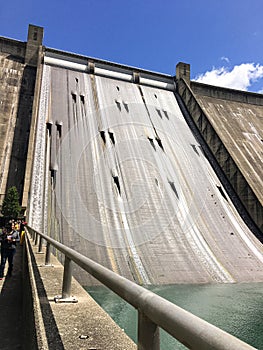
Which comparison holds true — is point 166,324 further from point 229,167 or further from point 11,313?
point 229,167

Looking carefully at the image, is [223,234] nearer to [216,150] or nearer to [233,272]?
[233,272]

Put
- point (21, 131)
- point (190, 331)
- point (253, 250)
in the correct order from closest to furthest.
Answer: point (190, 331), point (253, 250), point (21, 131)

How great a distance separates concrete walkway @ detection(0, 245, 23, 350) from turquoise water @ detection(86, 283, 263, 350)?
1.94 m

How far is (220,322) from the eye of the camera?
19.8 feet

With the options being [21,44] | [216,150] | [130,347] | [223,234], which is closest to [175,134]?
[216,150]

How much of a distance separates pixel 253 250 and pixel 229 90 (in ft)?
62.6

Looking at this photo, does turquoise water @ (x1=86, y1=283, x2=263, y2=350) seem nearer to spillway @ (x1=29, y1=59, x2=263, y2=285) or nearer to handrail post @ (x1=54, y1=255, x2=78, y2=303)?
spillway @ (x1=29, y1=59, x2=263, y2=285)

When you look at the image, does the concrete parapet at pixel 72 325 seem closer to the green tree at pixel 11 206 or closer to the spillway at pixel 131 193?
the spillway at pixel 131 193

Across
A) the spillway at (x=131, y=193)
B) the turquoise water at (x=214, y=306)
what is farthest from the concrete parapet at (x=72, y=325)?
the spillway at (x=131, y=193)

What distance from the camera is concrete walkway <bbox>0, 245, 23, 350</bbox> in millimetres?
3523

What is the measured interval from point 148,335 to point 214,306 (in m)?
6.84

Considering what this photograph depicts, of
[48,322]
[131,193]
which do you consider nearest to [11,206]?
[131,193]

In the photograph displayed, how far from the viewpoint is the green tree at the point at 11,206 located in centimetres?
1320

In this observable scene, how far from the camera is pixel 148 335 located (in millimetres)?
1088
